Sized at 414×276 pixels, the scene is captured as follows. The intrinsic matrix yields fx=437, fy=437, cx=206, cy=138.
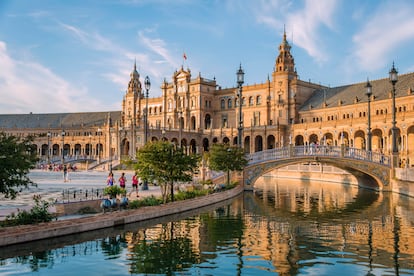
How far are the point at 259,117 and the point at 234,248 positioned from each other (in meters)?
78.9

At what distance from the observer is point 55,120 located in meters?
130

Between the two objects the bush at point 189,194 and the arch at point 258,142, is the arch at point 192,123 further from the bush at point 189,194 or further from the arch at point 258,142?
the bush at point 189,194

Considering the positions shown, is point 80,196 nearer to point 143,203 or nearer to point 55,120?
point 143,203

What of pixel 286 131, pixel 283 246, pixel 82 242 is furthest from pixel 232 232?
pixel 286 131

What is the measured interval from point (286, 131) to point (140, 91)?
1821 inches

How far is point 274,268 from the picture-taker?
44.8 ft

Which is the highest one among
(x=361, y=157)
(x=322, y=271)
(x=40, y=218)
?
(x=361, y=157)

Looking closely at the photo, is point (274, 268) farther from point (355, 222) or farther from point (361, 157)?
point (361, 157)

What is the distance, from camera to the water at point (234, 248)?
44.2 feet

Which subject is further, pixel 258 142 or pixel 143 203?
pixel 258 142

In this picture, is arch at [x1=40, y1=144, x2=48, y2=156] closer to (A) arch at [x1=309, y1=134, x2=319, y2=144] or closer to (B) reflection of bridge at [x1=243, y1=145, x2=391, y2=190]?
(A) arch at [x1=309, y1=134, x2=319, y2=144]

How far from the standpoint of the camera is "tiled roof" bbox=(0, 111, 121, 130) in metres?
126

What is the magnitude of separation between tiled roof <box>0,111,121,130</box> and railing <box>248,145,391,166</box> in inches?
3608

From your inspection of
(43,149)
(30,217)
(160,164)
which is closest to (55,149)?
(43,149)
